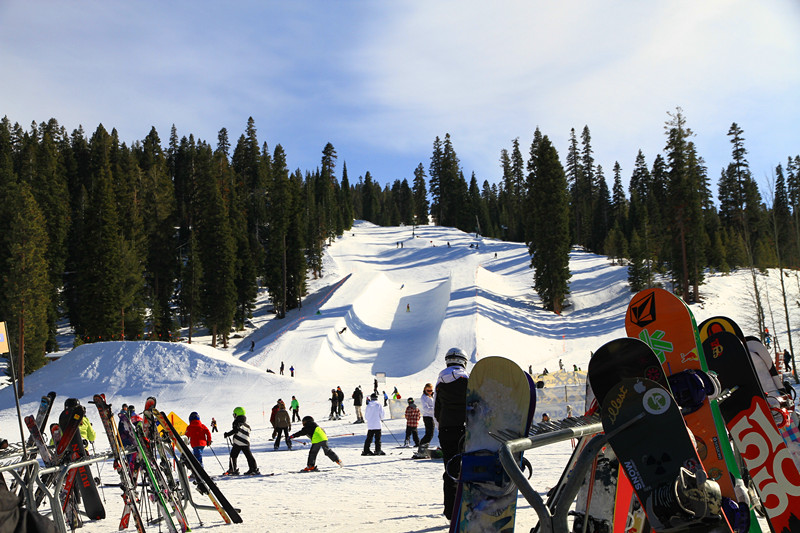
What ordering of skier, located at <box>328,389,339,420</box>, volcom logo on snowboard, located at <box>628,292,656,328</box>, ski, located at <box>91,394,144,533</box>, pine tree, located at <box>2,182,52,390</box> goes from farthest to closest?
pine tree, located at <box>2,182,52,390</box> → skier, located at <box>328,389,339,420</box> → ski, located at <box>91,394,144,533</box> → volcom logo on snowboard, located at <box>628,292,656,328</box>

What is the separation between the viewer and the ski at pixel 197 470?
654cm

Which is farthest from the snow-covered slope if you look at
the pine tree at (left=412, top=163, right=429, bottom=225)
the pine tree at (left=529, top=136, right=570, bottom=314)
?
the pine tree at (left=412, top=163, right=429, bottom=225)

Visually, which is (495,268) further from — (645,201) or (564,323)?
(645,201)

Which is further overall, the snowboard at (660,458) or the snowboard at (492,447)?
the snowboard at (492,447)

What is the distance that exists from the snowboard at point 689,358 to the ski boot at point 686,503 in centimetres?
120

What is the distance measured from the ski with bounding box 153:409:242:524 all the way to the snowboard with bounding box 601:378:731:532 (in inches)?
222

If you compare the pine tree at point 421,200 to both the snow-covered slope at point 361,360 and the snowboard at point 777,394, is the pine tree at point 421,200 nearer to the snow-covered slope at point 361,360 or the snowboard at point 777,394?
the snow-covered slope at point 361,360

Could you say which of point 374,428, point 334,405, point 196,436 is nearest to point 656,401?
point 196,436

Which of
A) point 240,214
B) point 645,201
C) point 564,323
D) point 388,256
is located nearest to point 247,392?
point 564,323

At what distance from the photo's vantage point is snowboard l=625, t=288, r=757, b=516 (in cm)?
334

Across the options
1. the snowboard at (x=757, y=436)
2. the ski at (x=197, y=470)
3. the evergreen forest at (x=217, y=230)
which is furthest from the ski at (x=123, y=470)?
the evergreen forest at (x=217, y=230)

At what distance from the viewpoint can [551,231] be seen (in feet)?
140

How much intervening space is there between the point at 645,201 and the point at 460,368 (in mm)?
73487

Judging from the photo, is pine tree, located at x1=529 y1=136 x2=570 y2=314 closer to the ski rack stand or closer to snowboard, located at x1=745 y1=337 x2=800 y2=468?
snowboard, located at x1=745 y1=337 x2=800 y2=468
